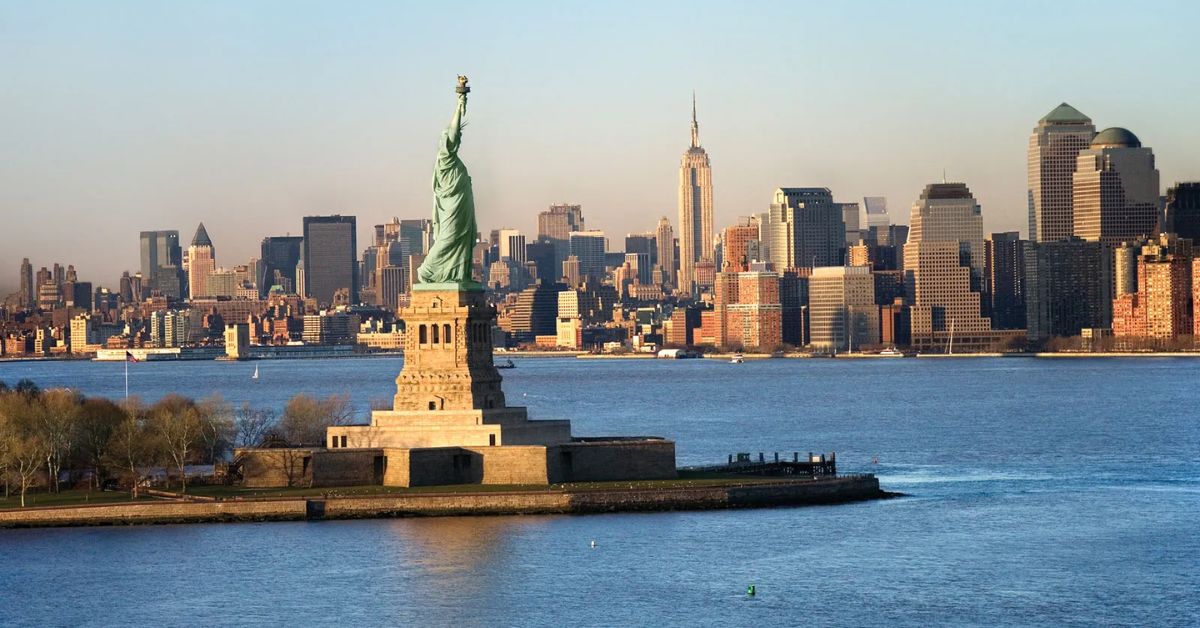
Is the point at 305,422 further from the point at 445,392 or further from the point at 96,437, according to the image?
the point at 445,392

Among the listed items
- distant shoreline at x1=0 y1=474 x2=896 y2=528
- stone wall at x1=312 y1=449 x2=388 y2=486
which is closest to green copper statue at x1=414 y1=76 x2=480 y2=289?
stone wall at x1=312 y1=449 x2=388 y2=486

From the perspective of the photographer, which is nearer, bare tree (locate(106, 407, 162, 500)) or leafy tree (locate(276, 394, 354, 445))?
bare tree (locate(106, 407, 162, 500))

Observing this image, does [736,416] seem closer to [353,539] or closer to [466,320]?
[466,320]

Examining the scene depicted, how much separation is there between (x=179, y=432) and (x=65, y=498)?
5.53 meters

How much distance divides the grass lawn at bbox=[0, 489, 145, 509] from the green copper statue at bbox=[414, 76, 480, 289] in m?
11.0

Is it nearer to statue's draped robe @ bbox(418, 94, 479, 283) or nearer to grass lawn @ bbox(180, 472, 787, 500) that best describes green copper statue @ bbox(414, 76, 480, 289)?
statue's draped robe @ bbox(418, 94, 479, 283)

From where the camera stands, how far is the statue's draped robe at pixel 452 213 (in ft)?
235

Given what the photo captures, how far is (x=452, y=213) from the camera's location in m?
71.9

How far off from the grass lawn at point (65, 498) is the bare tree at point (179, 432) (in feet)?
6.54

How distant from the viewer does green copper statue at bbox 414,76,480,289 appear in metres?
71.5

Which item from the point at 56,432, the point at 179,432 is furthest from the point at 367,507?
the point at 56,432

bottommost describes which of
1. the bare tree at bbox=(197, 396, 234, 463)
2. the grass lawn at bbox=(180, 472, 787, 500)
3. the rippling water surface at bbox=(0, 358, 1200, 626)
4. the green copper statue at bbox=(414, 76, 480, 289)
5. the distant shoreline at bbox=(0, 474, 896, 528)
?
the rippling water surface at bbox=(0, 358, 1200, 626)

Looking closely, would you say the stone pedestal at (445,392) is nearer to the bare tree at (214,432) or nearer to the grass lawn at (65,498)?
the grass lawn at (65,498)

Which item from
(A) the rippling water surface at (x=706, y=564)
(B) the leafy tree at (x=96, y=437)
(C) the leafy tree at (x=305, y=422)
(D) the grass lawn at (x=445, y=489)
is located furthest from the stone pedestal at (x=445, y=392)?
(C) the leafy tree at (x=305, y=422)
